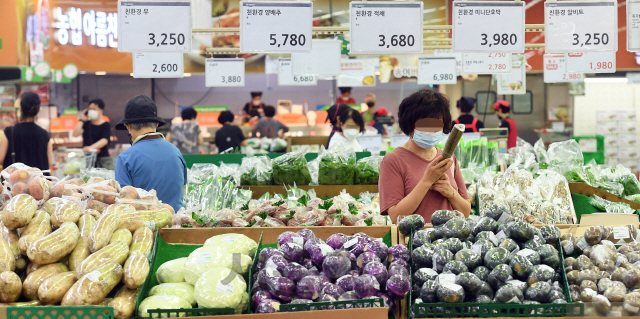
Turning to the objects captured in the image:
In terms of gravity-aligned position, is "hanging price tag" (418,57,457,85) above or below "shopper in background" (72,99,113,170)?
above

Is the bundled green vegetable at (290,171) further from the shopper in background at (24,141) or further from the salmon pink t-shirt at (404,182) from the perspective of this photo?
the shopper in background at (24,141)

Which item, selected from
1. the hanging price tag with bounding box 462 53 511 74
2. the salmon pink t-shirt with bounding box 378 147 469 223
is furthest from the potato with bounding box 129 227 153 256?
the hanging price tag with bounding box 462 53 511 74

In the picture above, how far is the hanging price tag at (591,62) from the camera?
23.4ft

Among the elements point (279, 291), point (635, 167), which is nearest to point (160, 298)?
point (279, 291)

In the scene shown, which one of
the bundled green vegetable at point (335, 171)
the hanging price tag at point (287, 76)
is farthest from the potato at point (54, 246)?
the hanging price tag at point (287, 76)

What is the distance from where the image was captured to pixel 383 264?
2.26 metres

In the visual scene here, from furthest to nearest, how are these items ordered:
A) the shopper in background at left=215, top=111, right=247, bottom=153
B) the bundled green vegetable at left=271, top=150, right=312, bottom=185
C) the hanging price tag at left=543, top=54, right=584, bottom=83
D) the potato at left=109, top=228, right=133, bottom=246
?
the shopper in background at left=215, top=111, right=247, bottom=153 < the hanging price tag at left=543, top=54, right=584, bottom=83 < the bundled green vegetable at left=271, top=150, right=312, bottom=185 < the potato at left=109, top=228, right=133, bottom=246

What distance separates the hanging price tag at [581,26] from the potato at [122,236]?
361cm

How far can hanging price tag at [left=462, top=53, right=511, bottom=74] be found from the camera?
23.4ft

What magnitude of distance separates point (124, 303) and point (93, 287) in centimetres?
12

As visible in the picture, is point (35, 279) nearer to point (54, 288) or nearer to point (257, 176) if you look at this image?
point (54, 288)

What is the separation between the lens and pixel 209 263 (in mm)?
2256

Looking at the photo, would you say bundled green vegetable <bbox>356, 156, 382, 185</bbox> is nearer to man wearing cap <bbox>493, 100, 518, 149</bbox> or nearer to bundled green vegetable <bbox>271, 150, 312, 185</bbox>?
bundled green vegetable <bbox>271, 150, 312, 185</bbox>

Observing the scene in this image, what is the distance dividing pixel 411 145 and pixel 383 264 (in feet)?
3.60
